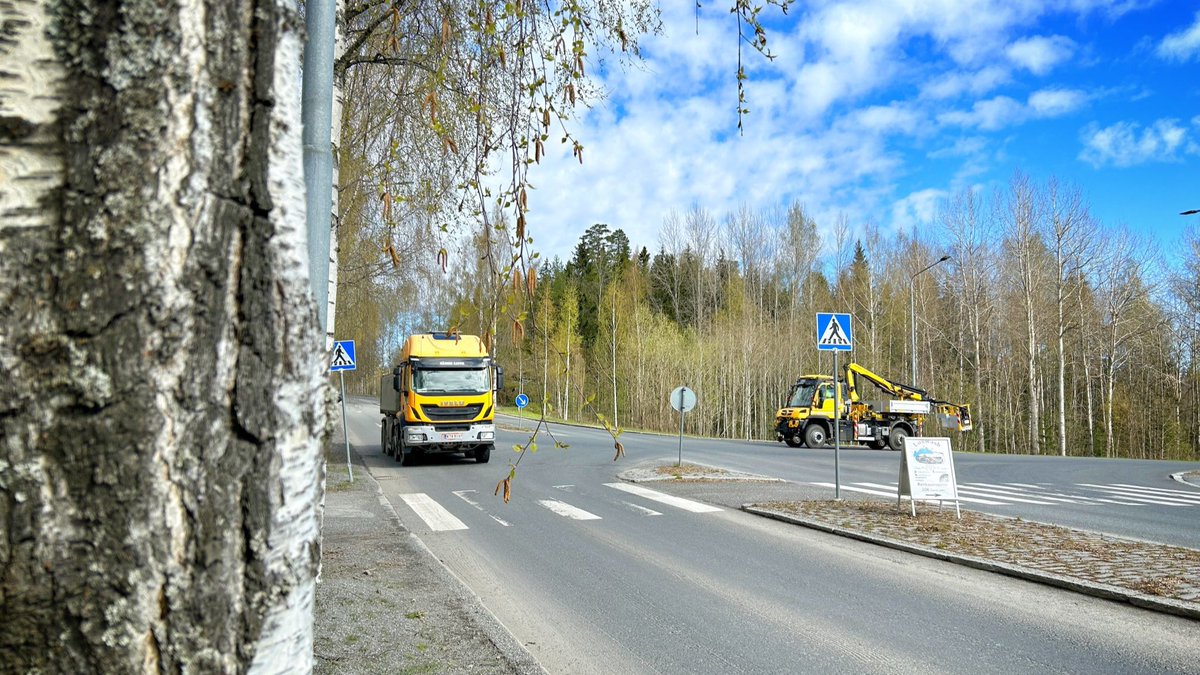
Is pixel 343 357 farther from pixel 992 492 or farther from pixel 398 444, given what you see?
pixel 992 492

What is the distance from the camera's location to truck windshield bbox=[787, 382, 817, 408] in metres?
33.0

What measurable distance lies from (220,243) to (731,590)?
662cm

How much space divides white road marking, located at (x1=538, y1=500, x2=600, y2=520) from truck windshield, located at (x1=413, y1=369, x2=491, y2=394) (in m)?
7.74

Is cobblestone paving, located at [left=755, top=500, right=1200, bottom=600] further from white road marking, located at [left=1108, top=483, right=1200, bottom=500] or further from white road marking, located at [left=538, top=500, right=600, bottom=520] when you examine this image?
white road marking, located at [left=1108, top=483, right=1200, bottom=500]

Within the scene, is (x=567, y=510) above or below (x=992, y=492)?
above

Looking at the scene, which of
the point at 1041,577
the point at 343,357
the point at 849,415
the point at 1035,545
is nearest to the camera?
the point at 1041,577

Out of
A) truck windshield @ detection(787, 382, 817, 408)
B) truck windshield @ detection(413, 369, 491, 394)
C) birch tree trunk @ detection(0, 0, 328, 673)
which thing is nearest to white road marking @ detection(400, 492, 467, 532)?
truck windshield @ detection(413, 369, 491, 394)

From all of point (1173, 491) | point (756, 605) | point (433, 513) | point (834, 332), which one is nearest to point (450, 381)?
point (433, 513)

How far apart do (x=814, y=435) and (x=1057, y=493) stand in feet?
55.8

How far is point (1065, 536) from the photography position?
31.3 feet

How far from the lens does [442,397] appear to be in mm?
20438

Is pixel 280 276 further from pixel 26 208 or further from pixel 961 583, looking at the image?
pixel 961 583

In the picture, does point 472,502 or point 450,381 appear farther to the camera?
point 450,381

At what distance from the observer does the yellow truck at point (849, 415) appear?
32656 mm
